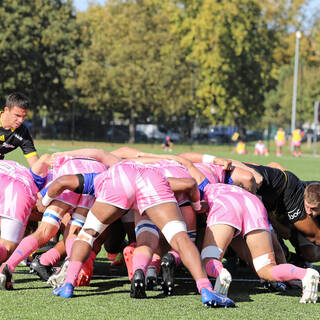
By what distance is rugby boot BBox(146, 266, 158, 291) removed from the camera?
5516mm

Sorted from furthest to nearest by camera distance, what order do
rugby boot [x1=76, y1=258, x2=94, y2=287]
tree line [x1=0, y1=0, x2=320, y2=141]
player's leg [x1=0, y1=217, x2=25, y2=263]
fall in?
tree line [x1=0, y1=0, x2=320, y2=141] → rugby boot [x1=76, y1=258, x2=94, y2=287] → player's leg [x1=0, y1=217, x2=25, y2=263]

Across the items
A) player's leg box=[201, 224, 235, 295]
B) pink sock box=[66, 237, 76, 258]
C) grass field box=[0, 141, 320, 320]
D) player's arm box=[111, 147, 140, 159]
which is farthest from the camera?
player's arm box=[111, 147, 140, 159]

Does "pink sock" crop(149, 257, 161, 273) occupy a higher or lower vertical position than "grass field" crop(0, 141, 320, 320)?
higher

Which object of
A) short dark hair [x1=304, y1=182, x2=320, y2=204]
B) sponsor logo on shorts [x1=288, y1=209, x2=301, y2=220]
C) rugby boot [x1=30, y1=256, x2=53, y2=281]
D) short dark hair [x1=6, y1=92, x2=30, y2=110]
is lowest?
rugby boot [x1=30, y1=256, x2=53, y2=281]

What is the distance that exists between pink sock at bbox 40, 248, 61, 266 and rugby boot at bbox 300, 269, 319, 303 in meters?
2.33

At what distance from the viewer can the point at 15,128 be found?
7.58 meters

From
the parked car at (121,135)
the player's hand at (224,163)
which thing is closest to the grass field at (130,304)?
the player's hand at (224,163)

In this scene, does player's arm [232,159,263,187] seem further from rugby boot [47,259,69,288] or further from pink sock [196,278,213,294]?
rugby boot [47,259,69,288]

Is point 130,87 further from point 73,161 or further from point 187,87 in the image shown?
point 73,161

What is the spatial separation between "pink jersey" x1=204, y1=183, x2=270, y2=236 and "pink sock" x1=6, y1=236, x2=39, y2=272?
158 cm

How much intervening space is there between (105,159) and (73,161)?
1.33 ft

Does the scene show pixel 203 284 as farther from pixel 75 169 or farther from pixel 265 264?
pixel 75 169

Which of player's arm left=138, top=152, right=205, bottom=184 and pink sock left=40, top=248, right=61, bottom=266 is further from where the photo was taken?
player's arm left=138, top=152, right=205, bottom=184

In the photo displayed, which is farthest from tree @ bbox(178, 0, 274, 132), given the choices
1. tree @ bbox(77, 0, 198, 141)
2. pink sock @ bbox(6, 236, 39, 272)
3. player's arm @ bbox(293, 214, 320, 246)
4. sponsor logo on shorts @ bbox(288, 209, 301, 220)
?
pink sock @ bbox(6, 236, 39, 272)
